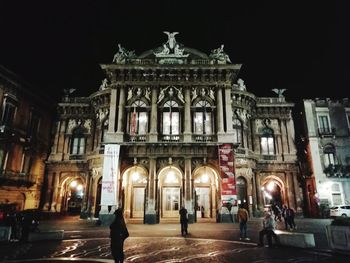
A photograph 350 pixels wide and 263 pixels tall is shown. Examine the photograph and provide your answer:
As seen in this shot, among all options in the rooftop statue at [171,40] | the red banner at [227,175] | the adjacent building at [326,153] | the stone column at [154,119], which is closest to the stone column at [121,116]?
the stone column at [154,119]

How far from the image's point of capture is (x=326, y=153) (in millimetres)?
29875

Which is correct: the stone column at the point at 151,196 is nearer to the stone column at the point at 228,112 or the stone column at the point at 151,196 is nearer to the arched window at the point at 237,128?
the stone column at the point at 228,112

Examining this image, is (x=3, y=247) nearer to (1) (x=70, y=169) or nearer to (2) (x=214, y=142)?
(2) (x=214, y=142)

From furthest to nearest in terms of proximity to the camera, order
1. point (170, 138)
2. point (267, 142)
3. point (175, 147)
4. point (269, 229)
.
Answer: point (267, 142), point (170, 138), point (175, 147), point (269, 229)

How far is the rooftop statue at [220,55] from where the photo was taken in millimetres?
25306

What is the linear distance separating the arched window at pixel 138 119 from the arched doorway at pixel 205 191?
252 inches

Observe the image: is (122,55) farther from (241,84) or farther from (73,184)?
(73,184)

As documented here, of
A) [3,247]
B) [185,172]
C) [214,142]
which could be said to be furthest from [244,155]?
[3,247]

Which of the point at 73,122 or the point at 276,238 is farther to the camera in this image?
the point at 73,122

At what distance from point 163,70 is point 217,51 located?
18.7 ft

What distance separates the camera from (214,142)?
75.1ft

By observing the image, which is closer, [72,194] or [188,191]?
[188,191]

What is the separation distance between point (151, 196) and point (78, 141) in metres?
12.6

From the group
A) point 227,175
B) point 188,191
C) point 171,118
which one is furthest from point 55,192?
point 227,175
